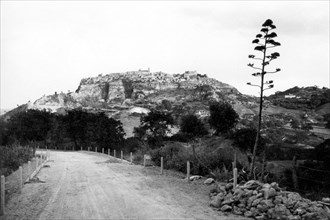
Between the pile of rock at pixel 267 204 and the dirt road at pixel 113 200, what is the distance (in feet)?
2.08

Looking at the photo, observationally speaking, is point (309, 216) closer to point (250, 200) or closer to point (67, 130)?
point (250, 200)

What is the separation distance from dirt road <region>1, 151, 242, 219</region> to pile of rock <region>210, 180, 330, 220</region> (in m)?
0.63

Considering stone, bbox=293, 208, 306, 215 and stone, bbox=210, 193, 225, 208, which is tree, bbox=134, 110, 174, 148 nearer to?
stone, bbox=210, 193, 225, 208

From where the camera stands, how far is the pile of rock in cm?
1039

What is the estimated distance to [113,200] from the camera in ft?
42.8

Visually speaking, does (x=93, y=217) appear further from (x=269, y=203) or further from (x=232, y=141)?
(x=232, y=141)

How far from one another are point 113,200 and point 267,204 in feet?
18.9

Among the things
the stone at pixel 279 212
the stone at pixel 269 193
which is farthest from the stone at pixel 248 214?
the stone at pixel 269 193

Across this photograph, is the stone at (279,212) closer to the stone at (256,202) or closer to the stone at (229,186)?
the stone at (256,202)

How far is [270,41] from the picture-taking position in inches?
712

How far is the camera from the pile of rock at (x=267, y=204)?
1039cm

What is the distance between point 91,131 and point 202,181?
56.9 meters

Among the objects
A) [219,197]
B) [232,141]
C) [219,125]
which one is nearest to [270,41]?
[219,197]

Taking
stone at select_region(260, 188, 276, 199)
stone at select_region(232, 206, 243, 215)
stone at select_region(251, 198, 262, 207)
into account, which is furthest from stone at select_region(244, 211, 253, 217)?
stone at select_region(260, 188, 276, 199)
